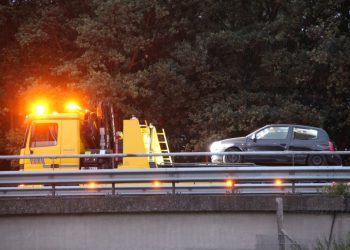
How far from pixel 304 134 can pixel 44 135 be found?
28.8 ft

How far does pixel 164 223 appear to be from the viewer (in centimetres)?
1053

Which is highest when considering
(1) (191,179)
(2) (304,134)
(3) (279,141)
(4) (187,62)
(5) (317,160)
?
(4) (187,62)

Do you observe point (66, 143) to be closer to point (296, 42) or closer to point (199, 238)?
point (199, 238)

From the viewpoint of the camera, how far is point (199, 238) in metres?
10.4

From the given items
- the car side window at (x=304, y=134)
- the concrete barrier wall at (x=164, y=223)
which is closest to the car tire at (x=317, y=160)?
the car side window at (x=304, y=134)

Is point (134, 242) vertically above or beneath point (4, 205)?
beneath

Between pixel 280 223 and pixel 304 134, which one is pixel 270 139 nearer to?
pixel 304 134

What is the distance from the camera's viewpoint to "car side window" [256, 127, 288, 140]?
781 inches

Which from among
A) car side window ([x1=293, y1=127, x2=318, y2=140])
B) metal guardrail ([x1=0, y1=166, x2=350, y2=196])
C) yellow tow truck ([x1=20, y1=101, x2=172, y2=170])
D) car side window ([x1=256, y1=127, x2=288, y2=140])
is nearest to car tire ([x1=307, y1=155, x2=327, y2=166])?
car side window ([x1=293, y1=127, x2=318, y2=140])

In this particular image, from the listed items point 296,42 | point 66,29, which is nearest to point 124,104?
point 66,29

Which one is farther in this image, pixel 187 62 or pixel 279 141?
pixel 187 62

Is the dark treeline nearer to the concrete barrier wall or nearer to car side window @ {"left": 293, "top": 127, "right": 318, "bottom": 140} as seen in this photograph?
car side window @ {"left": 293, "top": 127, "right": 318, "bottom": 140}

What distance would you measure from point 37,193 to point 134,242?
2.19m

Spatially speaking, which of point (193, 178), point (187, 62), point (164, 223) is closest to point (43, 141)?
point (193, 178)
